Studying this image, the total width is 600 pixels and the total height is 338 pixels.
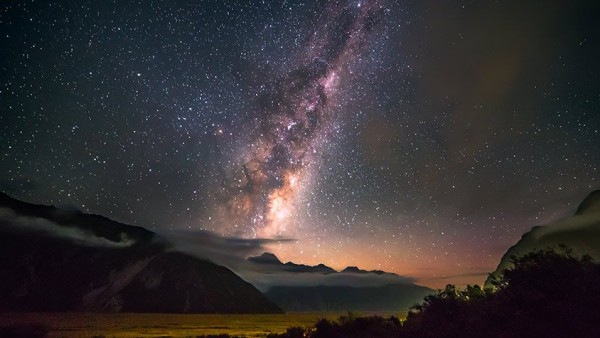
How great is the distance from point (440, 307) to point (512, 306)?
6.39 metres

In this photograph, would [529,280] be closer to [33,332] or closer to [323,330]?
[323,330]

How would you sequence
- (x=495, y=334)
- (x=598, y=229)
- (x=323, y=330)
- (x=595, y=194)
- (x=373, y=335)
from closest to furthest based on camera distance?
(x=495, y=334) → (x=373, y=335) → (x=323, y=330) → (x=598, y=229) → (x=595, y=194)

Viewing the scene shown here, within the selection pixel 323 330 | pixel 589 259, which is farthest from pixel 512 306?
pixel 323 330

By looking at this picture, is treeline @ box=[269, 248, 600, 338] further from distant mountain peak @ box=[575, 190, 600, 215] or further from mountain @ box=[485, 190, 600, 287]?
distant mountain peak @ box=[575, 190, 600, 215]

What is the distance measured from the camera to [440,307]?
2812 centimetres

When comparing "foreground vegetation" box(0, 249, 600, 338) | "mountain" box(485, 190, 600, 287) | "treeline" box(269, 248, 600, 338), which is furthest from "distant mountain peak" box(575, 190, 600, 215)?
"foreground vegetation" box(0, 249, 600, 338)

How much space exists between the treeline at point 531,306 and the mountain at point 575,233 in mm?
66088

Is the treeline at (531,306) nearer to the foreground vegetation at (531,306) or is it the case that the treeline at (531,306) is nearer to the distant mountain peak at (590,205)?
the foreground vegetation at (531,306)

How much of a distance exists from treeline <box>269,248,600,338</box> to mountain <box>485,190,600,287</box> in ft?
217

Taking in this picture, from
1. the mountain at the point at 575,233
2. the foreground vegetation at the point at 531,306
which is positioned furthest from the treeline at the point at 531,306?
the mountain at the point at 575,233

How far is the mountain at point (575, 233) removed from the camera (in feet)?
285

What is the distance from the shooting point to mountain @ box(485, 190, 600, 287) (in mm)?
86944

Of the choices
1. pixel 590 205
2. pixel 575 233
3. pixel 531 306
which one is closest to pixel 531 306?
pixel 531 306

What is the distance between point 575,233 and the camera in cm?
9512
